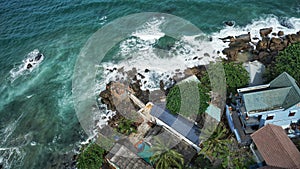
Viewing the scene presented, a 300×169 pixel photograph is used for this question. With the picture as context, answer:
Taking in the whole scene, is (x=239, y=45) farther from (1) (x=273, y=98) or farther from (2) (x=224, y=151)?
(2) (x=224, y=151)

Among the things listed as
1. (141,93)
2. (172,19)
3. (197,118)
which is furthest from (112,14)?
(197,118)

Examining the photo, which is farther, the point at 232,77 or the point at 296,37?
the point at 296,37

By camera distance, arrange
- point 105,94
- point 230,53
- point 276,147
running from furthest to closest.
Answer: point 230,53 → point 105,94 → point 276,147

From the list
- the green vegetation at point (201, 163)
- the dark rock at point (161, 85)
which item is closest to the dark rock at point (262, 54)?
the dark rock at point (161, 85)

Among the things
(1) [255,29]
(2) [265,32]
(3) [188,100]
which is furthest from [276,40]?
(3) [188,100]

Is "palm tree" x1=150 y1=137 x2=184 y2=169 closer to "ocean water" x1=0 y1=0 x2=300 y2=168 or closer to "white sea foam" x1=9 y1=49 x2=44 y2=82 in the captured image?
"ocean water" x1=0 y1=0 x2=300 y2=168

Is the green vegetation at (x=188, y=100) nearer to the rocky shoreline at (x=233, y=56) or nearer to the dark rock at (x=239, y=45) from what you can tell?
the rocky shoreline at (x=233, y=56)

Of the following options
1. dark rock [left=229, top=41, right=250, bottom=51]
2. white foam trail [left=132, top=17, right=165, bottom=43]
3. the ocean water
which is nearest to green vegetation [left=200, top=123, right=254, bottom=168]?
the ocean water
